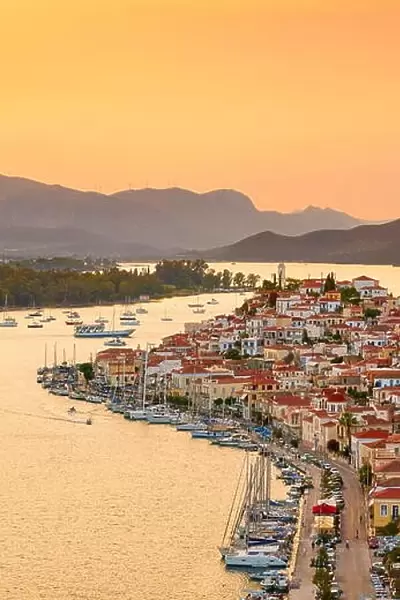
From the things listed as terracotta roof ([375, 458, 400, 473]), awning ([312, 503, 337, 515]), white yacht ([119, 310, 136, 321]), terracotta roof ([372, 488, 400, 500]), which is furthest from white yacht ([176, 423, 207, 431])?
white yacht ([119, 310, 136, 321])

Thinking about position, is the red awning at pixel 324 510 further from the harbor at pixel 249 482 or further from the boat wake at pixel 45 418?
the boat wake at pixel 45 418

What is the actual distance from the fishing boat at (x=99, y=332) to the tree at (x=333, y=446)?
14.8 m

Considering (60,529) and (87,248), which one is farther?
(87,248)

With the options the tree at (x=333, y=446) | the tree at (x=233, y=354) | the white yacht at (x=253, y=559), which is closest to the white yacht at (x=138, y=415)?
the tree at (x=333, y=446)

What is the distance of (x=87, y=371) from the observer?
2078cm

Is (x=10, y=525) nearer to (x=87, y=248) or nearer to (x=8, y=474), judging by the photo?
(x=8, y=474)

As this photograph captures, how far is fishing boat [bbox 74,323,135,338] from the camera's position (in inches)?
1140

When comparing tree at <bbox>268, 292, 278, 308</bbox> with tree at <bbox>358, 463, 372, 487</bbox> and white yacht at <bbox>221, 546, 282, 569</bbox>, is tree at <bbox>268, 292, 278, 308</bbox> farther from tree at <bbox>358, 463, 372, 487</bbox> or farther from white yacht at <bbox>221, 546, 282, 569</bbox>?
white yacht at <bbox>221, 546, 282, 569</bbox>

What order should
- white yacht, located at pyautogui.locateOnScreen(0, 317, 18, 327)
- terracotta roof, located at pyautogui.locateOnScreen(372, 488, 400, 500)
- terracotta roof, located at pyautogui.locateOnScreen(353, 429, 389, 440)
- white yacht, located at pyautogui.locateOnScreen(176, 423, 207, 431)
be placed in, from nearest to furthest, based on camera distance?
terracotta roof, located at pyautogui.locateOnScreen(372, 488, 400, 500), terracotta roof, located at pyautogui.locateOnScreen(353, 429, 389, 440), white yacht, located at pyautogui.locateOnScreen(176, 423, 207, 431), white yacht, located at pyautogui.locateOnScreen(0, 317, 18, 327)

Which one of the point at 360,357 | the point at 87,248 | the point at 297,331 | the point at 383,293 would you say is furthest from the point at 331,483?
the point at 87,248

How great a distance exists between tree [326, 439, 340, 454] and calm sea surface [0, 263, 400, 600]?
780 mm

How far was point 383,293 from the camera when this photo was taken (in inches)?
1042

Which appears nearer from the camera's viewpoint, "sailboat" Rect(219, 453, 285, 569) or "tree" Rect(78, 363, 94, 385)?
"sailboat" Rect(219, 453, 285, 569)

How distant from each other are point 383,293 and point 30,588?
17491 mm
